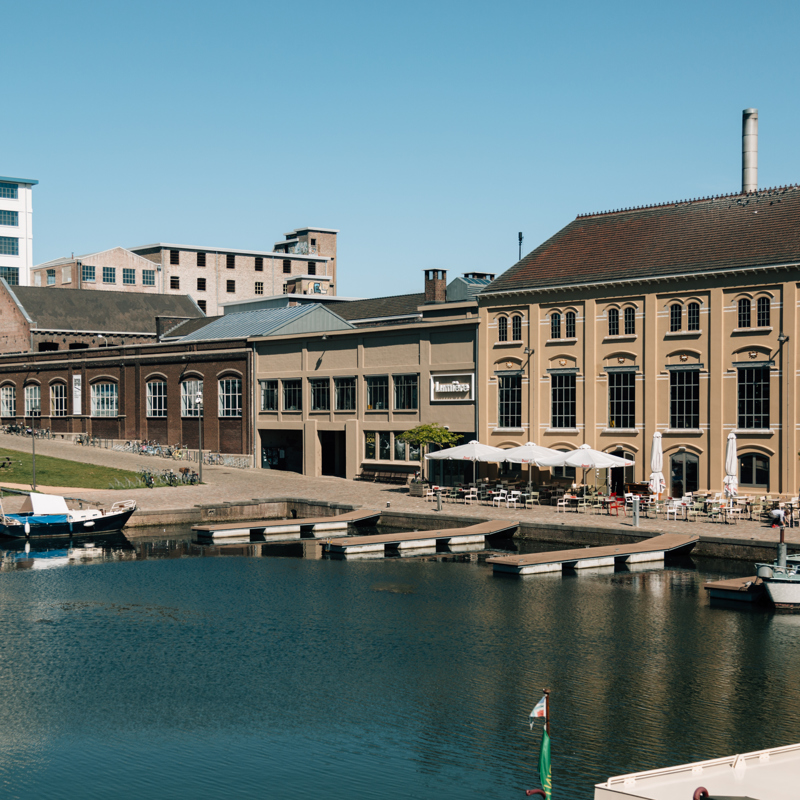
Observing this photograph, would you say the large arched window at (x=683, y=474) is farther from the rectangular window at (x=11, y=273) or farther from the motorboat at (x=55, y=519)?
the rectangular window at (x=11, y=273)

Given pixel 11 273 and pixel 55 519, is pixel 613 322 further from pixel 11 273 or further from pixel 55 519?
pixel 11 273

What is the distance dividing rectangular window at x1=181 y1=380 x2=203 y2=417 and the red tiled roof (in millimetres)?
25522

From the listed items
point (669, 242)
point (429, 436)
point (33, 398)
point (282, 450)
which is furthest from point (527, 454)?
point (33, 398)

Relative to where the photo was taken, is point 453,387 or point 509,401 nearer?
point 509,401

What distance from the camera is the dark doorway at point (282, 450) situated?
68.4m

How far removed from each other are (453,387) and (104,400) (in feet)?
107

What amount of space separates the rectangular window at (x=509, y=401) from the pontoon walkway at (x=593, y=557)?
16786 mm

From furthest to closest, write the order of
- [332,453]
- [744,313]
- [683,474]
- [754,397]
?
[332,453], [683,474], [744,313], [754,397]

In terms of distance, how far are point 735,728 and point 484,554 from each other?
21.3 meters

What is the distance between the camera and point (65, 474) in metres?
57.9

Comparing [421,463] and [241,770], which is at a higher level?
[421,463]

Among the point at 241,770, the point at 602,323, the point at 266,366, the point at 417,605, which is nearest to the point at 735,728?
the point at 241,770

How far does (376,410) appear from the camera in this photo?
6159cm

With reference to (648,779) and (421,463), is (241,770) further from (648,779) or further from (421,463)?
A: (421,463)
